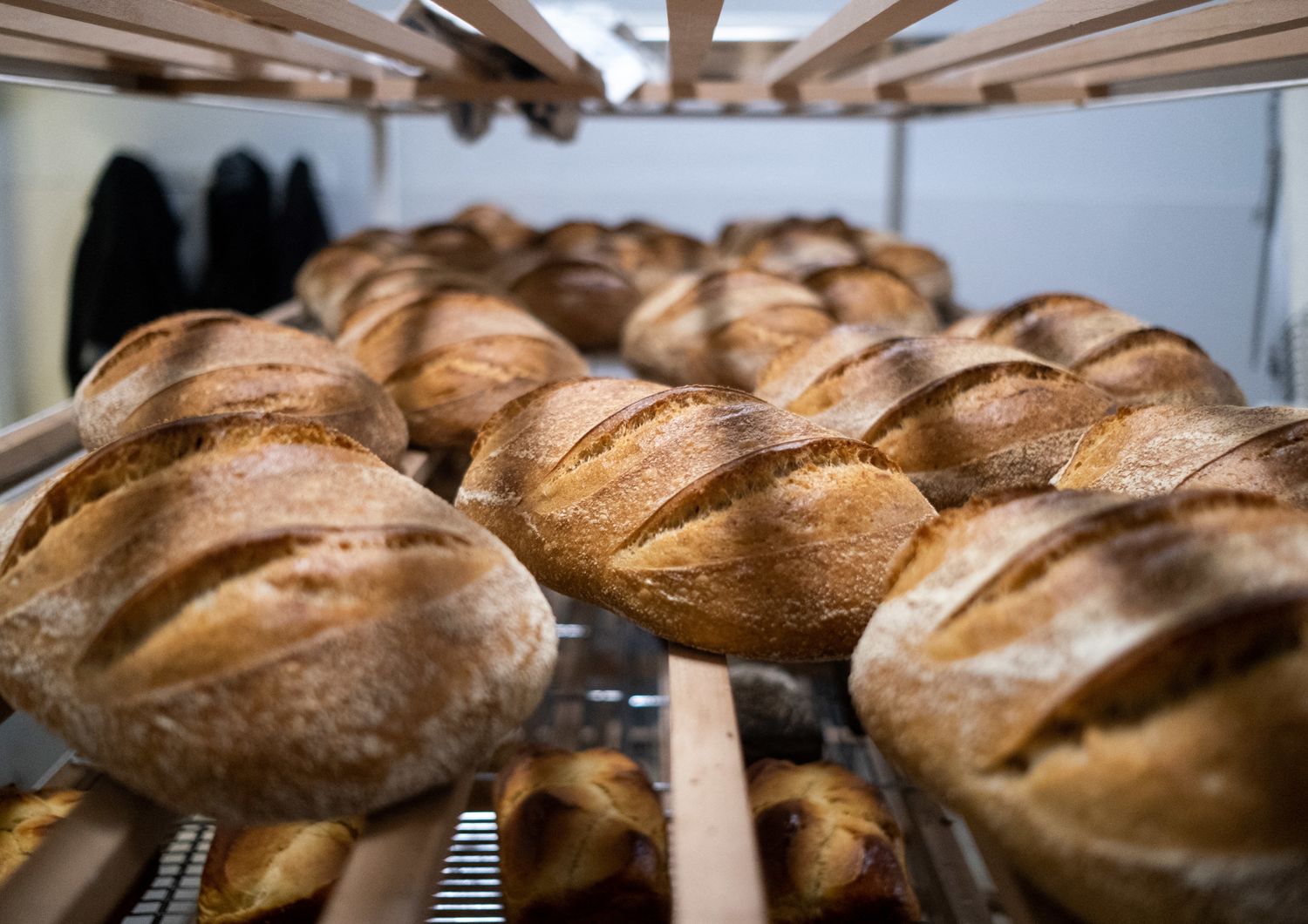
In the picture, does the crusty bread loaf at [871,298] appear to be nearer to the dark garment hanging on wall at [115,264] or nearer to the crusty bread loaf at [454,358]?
the crusty bread loaf at [454,358]

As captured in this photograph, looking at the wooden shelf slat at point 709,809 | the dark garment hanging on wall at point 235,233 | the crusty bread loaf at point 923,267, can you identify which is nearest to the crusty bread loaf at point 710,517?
the wooden shelf slat at point 709,809

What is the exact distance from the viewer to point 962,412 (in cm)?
129

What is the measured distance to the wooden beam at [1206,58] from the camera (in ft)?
4.11

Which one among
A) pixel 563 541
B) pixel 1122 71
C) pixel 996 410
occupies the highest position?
pixel 1122 71

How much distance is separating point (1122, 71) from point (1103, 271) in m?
1.24

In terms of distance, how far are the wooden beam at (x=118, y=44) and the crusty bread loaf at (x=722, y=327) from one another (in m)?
0.97

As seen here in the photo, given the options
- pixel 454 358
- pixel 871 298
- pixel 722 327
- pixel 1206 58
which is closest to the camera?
pixel 1206 58

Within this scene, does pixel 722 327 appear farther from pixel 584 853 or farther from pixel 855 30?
pixel 584 853

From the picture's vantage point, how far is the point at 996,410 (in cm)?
129

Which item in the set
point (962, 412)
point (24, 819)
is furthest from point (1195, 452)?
point (24, 819)

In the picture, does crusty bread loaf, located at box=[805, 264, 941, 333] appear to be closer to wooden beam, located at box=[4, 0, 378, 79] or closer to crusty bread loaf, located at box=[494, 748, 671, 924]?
wooden beam, located at box=[4, 0, 378, 79]

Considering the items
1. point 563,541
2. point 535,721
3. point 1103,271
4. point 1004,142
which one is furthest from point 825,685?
point 1004,142

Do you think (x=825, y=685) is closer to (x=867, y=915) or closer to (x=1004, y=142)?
(x=867, y=915)

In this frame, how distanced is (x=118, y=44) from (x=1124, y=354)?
5.51 ft
